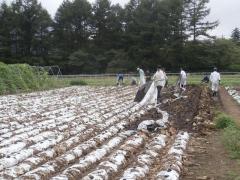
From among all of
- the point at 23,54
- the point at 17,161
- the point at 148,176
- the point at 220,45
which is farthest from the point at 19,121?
the point at 23,54

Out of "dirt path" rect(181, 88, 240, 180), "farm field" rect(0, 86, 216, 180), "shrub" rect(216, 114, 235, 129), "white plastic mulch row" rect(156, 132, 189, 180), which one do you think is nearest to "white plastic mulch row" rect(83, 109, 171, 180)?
"farm field" rect(0, 86, 216, 180)

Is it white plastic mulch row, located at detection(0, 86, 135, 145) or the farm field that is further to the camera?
white plastic mulch row, located at detection(0, 86, 135, 145)

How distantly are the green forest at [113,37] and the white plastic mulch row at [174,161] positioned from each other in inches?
1767

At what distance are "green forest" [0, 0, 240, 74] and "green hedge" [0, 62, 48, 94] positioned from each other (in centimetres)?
2294

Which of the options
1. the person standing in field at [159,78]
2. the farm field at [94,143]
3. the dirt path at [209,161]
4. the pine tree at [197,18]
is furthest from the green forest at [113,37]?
the dirt path at [209,161]

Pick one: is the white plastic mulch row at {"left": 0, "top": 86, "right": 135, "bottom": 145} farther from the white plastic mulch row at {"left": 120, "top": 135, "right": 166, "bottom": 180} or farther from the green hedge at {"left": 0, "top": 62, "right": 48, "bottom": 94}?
the green hedge at {"left": 0, "top": 62, "right": 48, "bottom": 94}

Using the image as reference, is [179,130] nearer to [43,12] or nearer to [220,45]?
[220,45]

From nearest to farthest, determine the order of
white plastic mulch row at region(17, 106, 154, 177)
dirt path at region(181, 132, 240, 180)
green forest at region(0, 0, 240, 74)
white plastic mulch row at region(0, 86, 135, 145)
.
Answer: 1. white plastic mulch row at region(17, 106, 154, 177)
2. dirt path at region(181, 132, 240, 180)
3. white plastic mulch row at region(0, 86, 135, 145)
4. green forest at region(0, 0, 240, 74)

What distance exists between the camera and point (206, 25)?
5878cm

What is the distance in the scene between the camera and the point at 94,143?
9719mm

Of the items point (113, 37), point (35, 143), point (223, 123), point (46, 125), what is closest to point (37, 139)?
point (35, 143)

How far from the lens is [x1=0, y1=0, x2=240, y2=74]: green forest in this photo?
56.2 m

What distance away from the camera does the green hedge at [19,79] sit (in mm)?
28141

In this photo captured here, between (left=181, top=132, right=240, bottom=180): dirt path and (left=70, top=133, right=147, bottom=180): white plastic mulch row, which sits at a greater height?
(left=70, top=133, right=147, bottom=180): white plastic mulch row
